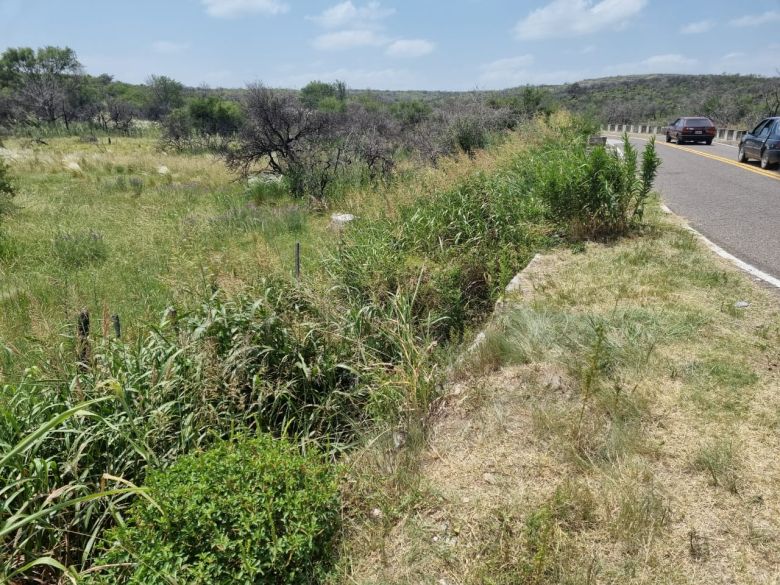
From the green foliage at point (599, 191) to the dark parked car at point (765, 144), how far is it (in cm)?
1007

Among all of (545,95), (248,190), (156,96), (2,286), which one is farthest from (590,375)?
(156,96)

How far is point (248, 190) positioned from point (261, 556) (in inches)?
531

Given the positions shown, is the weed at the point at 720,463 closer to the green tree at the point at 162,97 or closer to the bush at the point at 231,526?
the bush at the point at 231,526

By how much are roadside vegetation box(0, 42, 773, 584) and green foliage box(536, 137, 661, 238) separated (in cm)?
3

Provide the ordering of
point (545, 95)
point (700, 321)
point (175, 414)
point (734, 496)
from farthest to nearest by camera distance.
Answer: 1. point (545, 95)
2. point (700, 321)
3. point (175, 414)
4. point (734, 496)

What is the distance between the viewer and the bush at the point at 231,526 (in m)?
2.24

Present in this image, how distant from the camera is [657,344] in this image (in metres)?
3.88

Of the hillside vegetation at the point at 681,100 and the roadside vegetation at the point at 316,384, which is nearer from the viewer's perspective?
the roadside vegetation at the point at 316,384

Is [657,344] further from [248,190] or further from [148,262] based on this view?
[248,190]

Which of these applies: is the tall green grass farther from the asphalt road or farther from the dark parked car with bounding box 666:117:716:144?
the dark parked car with bounding box 666:117:716:144

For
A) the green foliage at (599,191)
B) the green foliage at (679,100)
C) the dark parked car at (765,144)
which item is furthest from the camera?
the green foliage at (679,100)

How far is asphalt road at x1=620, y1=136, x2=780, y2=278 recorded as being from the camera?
6646 millimetres

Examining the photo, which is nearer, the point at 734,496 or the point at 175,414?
the point at 734,496

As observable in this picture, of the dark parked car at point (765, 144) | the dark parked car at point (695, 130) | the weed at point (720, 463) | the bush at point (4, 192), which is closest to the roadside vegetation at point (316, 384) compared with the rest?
the weed at point (720, 463)
